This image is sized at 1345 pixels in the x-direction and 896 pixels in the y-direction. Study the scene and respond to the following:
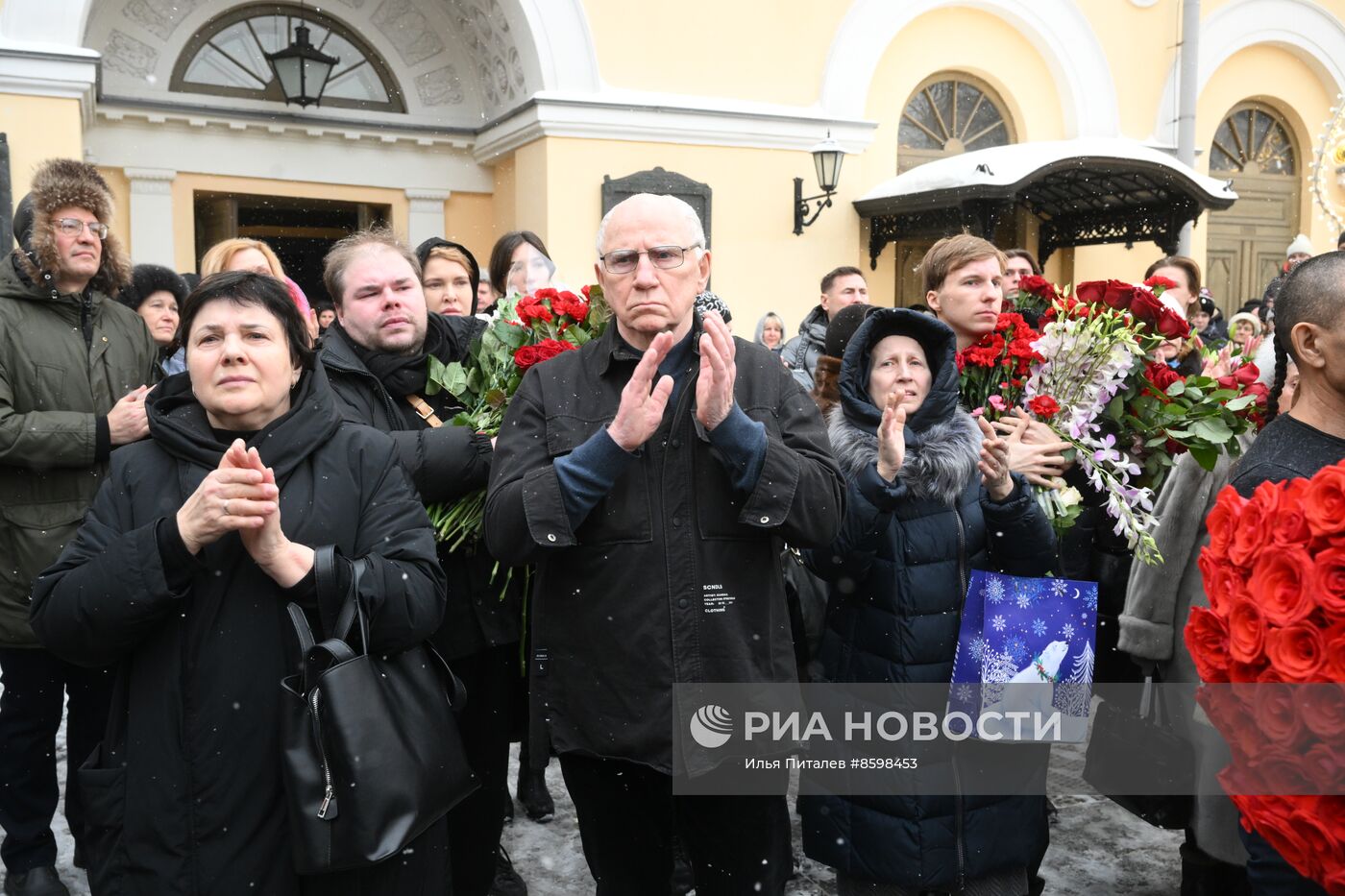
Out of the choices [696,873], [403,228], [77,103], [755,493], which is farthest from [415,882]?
[403,228]

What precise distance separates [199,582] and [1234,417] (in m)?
2.97

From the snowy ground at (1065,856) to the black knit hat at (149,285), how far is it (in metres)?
2.29

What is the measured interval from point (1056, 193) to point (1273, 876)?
12219mm

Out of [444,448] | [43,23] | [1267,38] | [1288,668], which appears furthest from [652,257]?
[1267,38]

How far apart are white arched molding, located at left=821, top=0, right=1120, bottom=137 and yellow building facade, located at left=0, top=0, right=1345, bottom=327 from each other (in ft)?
0.09

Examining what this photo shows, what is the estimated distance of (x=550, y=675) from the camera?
261 centimetres

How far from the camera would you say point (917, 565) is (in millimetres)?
2953

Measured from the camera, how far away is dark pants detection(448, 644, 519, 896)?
10.5ft

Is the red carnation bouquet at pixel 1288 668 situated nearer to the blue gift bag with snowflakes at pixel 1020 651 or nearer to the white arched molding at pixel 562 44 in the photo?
the blue gift bag with snowflakes at pixel 1020 651

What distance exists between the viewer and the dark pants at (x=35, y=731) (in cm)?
353


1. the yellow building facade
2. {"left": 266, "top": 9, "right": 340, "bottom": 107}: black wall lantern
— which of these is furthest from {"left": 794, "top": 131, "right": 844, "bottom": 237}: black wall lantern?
{"left": 266, "top": 9, "right": 340, "bottom": 107}: black wall lantern

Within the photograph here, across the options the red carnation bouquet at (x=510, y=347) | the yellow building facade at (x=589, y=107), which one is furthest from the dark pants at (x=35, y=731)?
the yellow building facade at (x=589, y=107)

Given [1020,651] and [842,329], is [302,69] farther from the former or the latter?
[1020,651]

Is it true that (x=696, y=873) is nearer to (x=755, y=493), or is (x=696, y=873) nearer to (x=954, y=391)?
(x=755, y=493)
